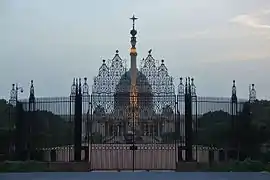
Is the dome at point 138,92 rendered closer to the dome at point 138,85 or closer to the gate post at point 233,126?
Answer: the dome at point 138,85

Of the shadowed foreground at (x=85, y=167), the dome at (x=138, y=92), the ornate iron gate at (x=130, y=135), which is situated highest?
the dome at (x=138, y=92)

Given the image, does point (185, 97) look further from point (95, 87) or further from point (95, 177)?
point (95, 177)

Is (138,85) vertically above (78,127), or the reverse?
(138,85)

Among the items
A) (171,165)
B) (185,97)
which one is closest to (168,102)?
(185,97)

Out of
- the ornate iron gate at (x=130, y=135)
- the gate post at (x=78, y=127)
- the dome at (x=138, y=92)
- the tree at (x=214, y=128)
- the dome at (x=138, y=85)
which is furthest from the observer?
the dome at (x=138, y=85)

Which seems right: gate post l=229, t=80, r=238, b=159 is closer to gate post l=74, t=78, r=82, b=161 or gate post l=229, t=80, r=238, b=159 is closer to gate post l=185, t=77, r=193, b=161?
gate post l=185, t=77, r=193, b=161

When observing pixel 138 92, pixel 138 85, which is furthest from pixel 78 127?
pixel 138 85

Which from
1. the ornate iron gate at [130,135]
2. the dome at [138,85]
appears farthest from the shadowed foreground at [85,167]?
the dome at [138,85]

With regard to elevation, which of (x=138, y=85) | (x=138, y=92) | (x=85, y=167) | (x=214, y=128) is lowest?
(x=85, y=167)

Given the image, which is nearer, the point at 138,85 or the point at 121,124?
the point at 121,124

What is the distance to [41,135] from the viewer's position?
20.8 m

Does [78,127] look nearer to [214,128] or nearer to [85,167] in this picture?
[85,167]

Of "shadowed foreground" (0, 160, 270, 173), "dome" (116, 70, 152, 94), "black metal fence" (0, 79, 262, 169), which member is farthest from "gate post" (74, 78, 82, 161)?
"dome" (116, 70, 152, 94)

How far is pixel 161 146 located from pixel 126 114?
1.96 metres
